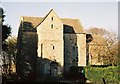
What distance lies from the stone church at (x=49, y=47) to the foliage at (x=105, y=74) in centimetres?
1529

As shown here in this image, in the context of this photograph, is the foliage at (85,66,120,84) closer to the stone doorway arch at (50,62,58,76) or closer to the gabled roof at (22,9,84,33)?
the stone doorway arch at (50,62,58,76)

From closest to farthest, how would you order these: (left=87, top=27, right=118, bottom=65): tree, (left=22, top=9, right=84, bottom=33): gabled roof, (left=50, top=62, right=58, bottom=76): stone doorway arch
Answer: (left=50, top=62, right=58, bottom=76): stone doorway arch, (left=87, top=27, right=118, bottom=65): tree, (left=22, top=9, right=84, bottom=33): gabled roof

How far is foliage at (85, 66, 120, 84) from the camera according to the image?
3047cm

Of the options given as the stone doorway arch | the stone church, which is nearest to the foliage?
the stone doorway arch

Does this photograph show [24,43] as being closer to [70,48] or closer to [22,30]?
[22,30]

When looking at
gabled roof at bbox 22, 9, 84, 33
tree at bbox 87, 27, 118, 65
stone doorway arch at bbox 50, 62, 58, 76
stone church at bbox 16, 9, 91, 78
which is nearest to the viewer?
stone church at bbox 16, 9, 91, 78

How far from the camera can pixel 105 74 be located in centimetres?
3425

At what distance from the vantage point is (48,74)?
56.8 metres

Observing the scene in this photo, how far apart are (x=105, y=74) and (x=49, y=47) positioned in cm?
2464

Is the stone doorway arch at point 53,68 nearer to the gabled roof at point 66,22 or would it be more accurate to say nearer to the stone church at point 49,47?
the stone church at point 49,47

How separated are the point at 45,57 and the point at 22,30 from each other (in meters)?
7.87

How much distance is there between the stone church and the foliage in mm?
15292

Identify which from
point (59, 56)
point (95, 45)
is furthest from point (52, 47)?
point (95, 45)

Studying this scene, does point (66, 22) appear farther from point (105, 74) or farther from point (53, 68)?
point (105, 74)
